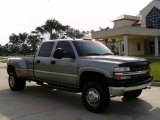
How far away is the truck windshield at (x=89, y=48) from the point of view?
8.34 meters

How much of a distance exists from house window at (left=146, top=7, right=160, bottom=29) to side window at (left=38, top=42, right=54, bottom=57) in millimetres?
37386

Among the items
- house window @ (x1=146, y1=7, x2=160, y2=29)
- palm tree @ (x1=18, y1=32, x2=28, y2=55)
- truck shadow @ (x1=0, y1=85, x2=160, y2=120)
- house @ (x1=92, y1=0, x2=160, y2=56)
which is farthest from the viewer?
palm tree @ (x1=18, y1=32, x2=28, y2=55)

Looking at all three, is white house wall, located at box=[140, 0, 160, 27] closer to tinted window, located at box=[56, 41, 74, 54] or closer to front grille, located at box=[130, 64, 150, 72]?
tinted window, located at box=[56, 41, 74, 54]

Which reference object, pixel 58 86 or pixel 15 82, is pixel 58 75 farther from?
pixel 15 82

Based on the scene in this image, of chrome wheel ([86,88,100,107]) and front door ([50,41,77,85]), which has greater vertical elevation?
front door ([50,41,77,85])

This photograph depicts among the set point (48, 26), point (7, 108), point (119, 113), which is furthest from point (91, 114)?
point (48, 26)

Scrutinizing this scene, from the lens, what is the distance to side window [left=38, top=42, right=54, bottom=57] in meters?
9.52

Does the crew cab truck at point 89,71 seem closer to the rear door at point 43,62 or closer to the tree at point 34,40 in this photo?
the rear door at point 43,62

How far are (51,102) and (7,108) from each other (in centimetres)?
139

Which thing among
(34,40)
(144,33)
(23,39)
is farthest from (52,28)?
(144,33)

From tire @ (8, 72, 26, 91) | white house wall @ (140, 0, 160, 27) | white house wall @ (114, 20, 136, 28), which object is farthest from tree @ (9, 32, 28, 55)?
tire @ (8, 72, 26, 91)

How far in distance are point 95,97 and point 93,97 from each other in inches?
2.6

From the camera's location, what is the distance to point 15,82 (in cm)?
1148

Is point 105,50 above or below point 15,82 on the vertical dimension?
above
